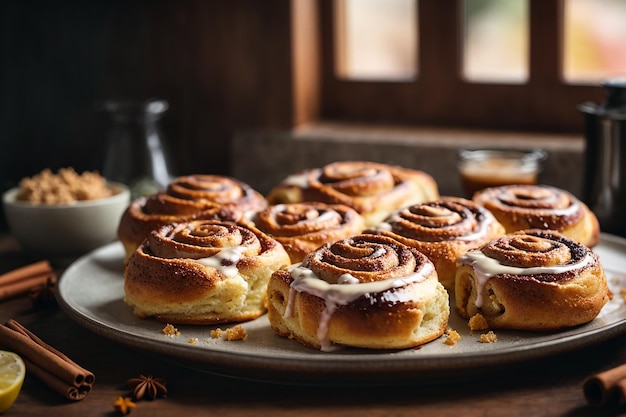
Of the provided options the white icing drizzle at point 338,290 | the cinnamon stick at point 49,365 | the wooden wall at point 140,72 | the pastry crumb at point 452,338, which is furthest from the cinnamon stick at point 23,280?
the wooden wall at point 140,72

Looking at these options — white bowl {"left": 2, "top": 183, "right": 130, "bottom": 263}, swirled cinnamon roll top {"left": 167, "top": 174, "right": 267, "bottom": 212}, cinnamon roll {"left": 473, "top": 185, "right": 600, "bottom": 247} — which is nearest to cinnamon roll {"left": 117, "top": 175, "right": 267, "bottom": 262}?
swirled cinnamon roll top {"left": 167, "top": 174, "right": 267, "bottom": 212}

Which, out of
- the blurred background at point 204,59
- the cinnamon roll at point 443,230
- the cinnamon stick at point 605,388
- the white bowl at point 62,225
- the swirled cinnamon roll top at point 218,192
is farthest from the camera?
the blurred background at point 204,59

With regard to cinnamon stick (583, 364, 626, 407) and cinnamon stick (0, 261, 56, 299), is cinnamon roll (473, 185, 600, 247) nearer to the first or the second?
cinnamon stick (583, 364, 626, 407)

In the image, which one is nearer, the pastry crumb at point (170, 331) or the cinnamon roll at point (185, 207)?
the pastry crumb at point (170, 331)

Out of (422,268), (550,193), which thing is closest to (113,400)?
(422,268)

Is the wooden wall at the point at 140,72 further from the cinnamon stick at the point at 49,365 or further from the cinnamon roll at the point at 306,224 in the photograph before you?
the cinnamon stick at the point at 49,365

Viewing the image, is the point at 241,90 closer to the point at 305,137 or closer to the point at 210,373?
the point at 305,137
